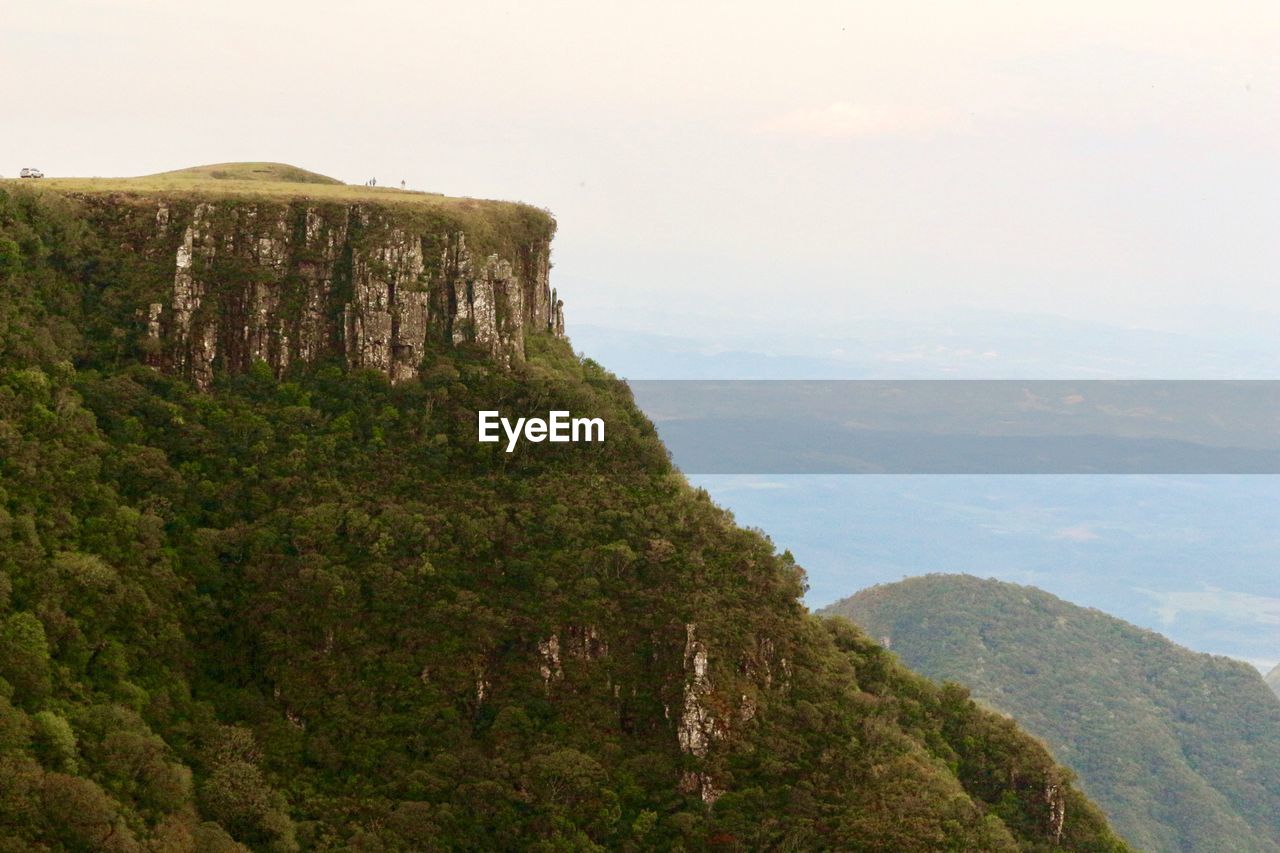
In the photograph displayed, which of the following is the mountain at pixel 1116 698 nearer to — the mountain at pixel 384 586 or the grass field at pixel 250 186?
the mountain at pixel 384 586

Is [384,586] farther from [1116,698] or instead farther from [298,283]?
[1116,698]

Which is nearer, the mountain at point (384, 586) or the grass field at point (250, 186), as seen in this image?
the mountain at point (384, 586)

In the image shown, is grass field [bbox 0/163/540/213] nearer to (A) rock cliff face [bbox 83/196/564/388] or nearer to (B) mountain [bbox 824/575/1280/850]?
(A) rock cliff face [bbox 83/196/564/388]

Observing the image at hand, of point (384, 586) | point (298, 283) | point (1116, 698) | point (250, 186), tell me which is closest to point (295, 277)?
point (298, 283)

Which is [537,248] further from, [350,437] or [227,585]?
[227,585]

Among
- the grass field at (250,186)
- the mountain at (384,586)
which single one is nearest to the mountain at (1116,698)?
the mountain at (384,586)

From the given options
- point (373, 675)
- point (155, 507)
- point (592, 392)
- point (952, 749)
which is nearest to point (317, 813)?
point (373, 675)
